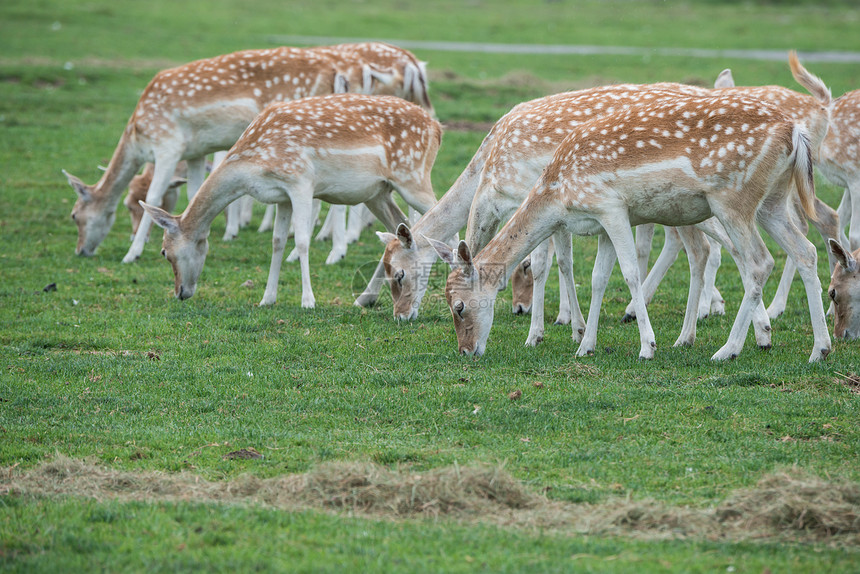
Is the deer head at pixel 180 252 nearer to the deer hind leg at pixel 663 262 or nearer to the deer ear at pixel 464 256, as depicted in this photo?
the deer ear at pixel 464 256

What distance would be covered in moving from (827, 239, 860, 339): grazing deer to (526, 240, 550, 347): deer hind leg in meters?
2.50

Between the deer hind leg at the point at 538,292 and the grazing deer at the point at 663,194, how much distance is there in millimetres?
568

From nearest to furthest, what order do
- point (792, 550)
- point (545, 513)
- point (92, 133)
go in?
point (792, 550), point (545, 513), point (92, 133)

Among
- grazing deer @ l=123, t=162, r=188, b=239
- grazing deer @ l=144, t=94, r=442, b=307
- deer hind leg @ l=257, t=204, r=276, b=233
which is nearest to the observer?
grazing deer @ l=144, t=94, r=442, b=307

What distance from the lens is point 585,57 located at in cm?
2936

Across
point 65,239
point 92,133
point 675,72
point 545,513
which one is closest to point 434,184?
point 65,239

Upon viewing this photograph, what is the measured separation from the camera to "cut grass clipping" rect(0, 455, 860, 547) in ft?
15.9

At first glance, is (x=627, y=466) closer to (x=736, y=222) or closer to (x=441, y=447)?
(x=441, y=447)

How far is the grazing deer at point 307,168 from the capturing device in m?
9.98

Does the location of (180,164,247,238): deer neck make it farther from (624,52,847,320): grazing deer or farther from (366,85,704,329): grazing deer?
(624,52,847,320): grazing deer

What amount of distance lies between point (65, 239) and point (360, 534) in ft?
32.4

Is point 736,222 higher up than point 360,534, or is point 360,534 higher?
point 736,222

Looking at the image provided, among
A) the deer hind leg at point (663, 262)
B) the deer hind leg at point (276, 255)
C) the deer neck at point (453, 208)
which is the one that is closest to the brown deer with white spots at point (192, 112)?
the deer hind leg at point (276, 255)

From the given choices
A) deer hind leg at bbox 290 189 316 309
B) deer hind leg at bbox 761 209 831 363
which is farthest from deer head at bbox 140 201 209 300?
deer hind leg at bbox 761 209 831 363
